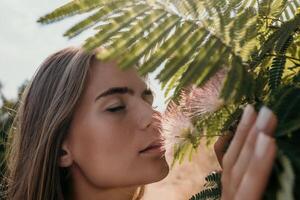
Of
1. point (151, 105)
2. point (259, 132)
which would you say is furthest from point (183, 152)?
point (151, 105)

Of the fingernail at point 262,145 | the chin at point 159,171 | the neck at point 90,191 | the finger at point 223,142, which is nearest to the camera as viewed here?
the fingernail at point 262,145

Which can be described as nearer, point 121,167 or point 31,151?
point 121,167

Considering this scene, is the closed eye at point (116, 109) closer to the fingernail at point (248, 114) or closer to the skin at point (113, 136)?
the skin at point (113, 136)

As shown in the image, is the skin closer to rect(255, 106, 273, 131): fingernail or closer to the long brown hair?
the long brown hair

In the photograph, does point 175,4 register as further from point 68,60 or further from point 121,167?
point 68,60

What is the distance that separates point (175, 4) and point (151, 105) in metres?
1.14

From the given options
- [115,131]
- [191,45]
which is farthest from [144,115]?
[191,45]

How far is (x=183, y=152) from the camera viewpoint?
1360mm

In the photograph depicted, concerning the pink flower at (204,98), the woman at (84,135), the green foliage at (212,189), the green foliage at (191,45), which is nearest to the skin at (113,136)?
the woman at (84,135)

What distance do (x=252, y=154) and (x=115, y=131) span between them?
1108 millimetres

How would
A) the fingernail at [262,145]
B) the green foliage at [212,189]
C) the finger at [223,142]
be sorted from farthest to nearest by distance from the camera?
the green foliage at [212,189] → the finger at [223,142] → the fingernail at [262,145]

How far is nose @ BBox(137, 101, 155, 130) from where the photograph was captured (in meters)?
1.93

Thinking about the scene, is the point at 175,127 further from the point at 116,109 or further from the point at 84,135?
the point at 84,135

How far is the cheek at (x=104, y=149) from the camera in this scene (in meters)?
1.92
